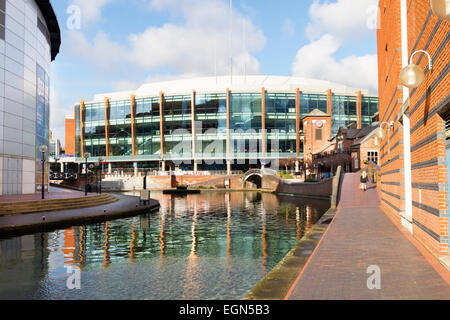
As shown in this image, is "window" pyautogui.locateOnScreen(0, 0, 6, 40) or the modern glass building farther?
the modern glass building

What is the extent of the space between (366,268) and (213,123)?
67.6 metres

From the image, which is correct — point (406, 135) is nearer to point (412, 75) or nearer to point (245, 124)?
point (412, 75)

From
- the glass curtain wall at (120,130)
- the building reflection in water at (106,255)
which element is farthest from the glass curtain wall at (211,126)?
the building reflection in water at (106,255)

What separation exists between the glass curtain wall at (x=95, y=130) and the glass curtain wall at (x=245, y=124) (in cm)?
2854

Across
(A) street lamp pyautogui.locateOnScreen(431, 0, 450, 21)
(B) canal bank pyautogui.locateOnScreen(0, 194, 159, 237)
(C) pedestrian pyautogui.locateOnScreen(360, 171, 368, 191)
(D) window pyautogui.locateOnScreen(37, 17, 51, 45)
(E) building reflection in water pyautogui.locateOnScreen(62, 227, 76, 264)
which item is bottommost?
(E) building reflection in water pyautogui.locateOnScreen(62, 227, 76, 264)

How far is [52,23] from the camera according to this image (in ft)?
124

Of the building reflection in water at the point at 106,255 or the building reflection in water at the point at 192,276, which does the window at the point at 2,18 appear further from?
the building reflection in water at the point at 192,276

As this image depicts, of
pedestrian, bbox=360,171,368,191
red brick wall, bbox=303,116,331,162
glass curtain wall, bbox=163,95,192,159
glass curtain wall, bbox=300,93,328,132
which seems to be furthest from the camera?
glass curtain wall, bbox=163,95,192,159

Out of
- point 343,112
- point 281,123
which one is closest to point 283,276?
point 281,123

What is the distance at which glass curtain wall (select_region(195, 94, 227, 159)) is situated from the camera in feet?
243

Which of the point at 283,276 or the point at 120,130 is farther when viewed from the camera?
the point at 120,130

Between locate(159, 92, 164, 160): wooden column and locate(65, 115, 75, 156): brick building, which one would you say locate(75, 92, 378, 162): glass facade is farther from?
locate(65, 115, 75, 156): brick building

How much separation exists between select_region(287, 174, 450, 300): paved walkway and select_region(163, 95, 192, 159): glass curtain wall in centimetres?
6289

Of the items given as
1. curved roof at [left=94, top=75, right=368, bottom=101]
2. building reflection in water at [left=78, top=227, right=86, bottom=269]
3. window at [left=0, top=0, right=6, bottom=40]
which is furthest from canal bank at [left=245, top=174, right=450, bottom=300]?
curved roof at [left=94, top=75, right=368, bottom=101]
